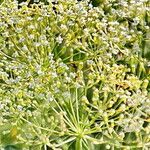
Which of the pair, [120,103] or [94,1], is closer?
[120,103]

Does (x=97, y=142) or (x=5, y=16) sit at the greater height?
(x=5, y=16)

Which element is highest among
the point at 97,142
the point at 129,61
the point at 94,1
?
A: the point at 94,1

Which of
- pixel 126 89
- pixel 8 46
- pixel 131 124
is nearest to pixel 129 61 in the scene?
pixel 126 89

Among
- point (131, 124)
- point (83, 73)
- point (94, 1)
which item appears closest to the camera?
point (131, 124)

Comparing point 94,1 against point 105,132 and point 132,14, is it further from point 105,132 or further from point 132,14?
point 105,132

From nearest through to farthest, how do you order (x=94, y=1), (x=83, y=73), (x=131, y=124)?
(x=131, y=124), (x=83, y=73), (x=94, y=1)

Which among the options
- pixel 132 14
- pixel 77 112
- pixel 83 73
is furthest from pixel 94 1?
pixel 77 112

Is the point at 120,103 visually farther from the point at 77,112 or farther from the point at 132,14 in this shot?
the point at 132,14
